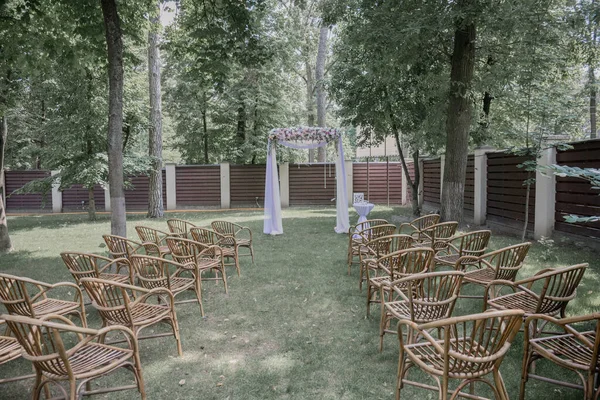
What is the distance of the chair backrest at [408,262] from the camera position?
3.51m

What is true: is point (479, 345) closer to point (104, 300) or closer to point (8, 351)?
point (104, 300)

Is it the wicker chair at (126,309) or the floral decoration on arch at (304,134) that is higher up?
the floral decoration on arch at (304,134)

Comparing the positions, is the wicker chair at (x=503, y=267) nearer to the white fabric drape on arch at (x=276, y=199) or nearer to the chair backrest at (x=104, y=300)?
the chair backrest at (x=104, y=300)

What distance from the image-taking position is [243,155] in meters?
19.5

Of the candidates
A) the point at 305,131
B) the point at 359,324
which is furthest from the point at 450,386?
the point at 305,131

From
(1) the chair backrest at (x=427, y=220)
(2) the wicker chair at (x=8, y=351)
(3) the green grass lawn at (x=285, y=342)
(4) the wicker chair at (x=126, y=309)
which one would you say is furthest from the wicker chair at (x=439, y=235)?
(2) the wicker chair at (x=8, y=351)

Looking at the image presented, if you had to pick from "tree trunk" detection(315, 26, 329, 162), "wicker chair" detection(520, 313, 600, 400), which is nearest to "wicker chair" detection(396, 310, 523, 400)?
"wicker chair" detection(520, 313, 600, 400)

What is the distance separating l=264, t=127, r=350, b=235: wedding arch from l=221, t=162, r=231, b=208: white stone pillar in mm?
8631

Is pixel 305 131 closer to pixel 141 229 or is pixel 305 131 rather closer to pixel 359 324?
pixel 141 229

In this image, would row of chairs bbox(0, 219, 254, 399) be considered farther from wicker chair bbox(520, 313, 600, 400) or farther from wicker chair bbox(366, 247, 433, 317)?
wicker chair bbox(520, 313, 600, 400)

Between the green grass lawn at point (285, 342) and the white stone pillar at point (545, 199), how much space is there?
89 centimetres

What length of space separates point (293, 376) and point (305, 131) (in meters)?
7.68

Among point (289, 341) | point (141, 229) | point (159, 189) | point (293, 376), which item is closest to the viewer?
point (293, 376)

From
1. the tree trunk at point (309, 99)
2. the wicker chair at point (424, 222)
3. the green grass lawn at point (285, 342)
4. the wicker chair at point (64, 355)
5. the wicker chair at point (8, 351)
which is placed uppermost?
the tree trunk at point (309, 99)
